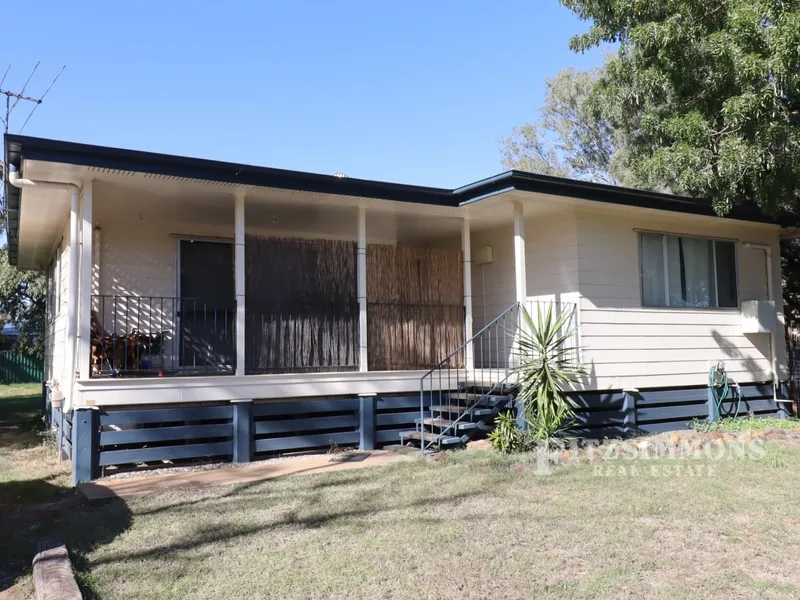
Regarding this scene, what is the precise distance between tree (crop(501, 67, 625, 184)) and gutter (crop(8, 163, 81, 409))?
66.9 feet

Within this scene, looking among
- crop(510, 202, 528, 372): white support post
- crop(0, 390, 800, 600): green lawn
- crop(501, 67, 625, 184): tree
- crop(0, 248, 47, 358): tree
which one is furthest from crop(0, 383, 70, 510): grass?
crop(501, 67, 625, 184): tree

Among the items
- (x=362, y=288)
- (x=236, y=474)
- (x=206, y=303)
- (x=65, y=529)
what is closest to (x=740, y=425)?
(x=362, y=288)

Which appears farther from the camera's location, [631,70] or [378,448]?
[631,70]

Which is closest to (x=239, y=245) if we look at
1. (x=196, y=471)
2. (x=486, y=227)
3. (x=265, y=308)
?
(x=265, y=308)

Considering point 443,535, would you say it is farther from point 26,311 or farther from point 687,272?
point 26,311

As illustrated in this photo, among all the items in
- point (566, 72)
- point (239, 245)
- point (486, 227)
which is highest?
point (566, 72)

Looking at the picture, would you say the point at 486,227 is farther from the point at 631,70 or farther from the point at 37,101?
the point at 37,101

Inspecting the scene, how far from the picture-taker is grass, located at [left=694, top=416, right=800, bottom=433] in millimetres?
9062

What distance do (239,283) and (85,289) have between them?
1600mm

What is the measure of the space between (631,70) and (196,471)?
836cm

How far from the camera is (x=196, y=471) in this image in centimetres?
677

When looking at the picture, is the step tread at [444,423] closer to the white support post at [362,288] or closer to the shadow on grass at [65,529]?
the white support post at [362,288]

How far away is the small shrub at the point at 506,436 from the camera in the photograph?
7070mm

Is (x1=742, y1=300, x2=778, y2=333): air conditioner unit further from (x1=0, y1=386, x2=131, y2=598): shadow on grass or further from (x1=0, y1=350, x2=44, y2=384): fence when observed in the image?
(x1=0, y1=350, x2=44, y2=384): fence
